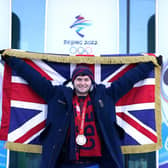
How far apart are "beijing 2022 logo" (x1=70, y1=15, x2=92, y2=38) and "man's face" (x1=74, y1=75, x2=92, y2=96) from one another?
0.60m

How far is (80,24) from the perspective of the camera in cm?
282

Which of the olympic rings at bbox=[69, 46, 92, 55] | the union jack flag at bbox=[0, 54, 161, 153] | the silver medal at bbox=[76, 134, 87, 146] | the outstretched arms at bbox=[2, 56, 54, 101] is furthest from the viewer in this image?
the olympic rings at bbox=[69, 46, 92, 55]

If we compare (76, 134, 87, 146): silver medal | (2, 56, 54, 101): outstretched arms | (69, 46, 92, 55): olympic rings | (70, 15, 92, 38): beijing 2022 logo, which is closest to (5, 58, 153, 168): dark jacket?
(2, 56, 54, 101): outstretched arms

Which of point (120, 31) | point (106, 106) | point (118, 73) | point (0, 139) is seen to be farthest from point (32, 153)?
point (120, 31)

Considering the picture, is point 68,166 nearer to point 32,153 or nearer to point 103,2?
point 32,153

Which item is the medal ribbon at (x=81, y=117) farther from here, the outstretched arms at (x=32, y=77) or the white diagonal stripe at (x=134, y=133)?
the white diagonal stripe at (x=134, y=133)

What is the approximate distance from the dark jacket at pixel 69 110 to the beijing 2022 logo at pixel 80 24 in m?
0.58

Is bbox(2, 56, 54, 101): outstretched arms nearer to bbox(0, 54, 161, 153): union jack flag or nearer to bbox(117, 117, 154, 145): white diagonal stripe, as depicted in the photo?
bbox(0, 54, 161, 153): union jack flag

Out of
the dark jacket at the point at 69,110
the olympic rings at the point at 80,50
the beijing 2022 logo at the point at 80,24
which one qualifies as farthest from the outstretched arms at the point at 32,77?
the beijing 2022 logo at the point at 80,24

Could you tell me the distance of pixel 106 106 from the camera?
2.41m

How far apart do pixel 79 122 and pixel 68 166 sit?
0.34 metres

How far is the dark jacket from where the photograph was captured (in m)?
2.34

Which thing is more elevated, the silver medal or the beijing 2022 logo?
the beijing 2022 logo

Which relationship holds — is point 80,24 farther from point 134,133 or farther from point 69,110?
point 134,133
